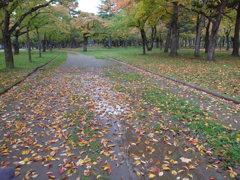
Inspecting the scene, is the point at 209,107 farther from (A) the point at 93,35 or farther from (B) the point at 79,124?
(A) the point at 93,35

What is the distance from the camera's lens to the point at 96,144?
3.67m

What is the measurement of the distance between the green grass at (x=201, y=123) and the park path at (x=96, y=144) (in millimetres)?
263

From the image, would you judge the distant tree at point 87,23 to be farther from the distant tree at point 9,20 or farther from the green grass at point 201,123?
the green grass at point 201,123

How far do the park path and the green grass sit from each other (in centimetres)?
26

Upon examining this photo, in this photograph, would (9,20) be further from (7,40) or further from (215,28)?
(215,28)

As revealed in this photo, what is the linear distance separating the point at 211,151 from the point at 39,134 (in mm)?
3489

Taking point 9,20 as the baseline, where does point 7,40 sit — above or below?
below

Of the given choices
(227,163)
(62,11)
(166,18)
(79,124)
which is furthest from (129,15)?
(227,163)

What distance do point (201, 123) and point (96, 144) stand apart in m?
2.42

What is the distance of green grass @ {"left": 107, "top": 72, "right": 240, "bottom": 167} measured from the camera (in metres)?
3.23

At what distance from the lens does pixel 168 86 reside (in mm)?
8000

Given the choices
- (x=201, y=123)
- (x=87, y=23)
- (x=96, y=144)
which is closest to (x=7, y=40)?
(x=96, y=144)

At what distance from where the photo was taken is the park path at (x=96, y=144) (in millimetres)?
2895

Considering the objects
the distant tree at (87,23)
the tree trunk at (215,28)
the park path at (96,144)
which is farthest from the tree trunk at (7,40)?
the distant tree at (87,23)
